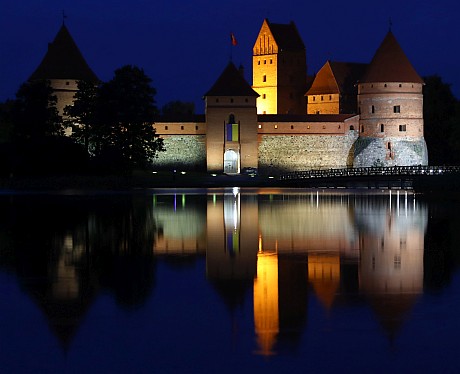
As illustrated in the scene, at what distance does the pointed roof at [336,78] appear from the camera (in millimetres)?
66062

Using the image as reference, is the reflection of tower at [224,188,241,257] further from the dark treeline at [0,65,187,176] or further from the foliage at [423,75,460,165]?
the foliage at [423,75,460,165]

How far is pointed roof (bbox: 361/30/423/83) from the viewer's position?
2287 inches

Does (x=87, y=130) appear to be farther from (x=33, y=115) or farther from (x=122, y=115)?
(x=33, y=115)

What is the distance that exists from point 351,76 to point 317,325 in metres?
59.6

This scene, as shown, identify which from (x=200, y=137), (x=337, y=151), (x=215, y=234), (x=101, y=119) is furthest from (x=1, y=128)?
(x=215, y=234)

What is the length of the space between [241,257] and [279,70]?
57222 millimetres

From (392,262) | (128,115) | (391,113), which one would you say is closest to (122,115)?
(128,115)

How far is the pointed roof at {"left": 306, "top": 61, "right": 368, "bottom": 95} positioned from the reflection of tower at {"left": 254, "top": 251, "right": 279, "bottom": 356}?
5313 centimetres

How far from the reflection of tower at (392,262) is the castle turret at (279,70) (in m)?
46.5

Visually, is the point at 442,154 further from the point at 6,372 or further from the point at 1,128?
the point at 6,372

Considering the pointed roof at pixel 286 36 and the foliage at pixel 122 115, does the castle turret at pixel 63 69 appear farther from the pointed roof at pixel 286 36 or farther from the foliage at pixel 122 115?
the pointed roof at pixel 286 36

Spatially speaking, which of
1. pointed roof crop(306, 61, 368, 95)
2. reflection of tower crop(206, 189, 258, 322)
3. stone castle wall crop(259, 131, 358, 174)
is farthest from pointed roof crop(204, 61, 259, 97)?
reflection of tower crop(206, 189, 258, 322)

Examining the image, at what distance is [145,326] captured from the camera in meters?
8.61

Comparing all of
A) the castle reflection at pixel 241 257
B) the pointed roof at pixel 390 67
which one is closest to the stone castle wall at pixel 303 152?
the pointed roof at pixel 390 67
